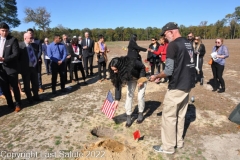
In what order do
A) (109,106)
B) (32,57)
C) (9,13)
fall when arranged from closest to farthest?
(109,106), (32,57), (9,13)

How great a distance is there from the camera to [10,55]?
488 cm

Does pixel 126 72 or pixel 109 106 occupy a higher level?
pixel 126 72

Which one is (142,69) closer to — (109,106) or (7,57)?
(109,106)

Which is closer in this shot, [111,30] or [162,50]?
[162,50]

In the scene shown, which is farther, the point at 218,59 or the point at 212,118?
the point at 218,59

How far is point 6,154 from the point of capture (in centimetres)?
337

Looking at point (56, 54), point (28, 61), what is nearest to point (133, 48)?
point (56, 54)

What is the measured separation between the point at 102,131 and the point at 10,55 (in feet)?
9.78

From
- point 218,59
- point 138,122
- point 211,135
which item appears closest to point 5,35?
point 138,122

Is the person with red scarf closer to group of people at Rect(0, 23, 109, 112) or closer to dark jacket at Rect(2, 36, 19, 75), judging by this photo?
group of people at Rect(0, 23, 109, 112)

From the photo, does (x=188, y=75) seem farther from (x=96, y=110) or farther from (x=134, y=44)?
(x=134, y=44)

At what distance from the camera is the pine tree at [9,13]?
4156 centimetres

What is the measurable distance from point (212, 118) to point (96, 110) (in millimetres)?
2933

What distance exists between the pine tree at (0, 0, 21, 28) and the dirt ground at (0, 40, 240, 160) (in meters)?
43.8
